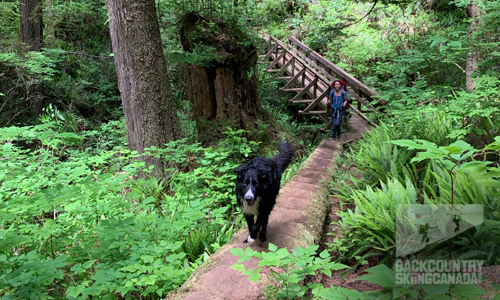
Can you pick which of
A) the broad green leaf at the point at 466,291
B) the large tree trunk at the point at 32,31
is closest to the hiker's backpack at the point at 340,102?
the broad green leaf at the point at 466,291

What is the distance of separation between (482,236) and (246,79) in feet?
20.3

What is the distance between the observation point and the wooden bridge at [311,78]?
9299mm

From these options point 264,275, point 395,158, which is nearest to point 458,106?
point 395,158

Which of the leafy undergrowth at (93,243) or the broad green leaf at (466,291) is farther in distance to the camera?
the leafy undergrowth at (93,243)

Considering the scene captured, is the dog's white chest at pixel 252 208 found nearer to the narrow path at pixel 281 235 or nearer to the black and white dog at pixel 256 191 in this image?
the black and white dog at pixel 256 191

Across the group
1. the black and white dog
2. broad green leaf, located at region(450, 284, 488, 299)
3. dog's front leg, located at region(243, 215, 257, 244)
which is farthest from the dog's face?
broad green leaf, located at region(450, 284, 488, 299)

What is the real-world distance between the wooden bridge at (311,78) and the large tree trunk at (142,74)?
4.52m

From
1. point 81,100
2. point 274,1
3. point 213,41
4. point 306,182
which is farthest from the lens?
point 274,1

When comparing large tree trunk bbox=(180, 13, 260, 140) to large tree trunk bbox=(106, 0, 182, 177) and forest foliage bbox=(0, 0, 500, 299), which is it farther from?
large tree trunk bbox=(106, 0, 182, 177)

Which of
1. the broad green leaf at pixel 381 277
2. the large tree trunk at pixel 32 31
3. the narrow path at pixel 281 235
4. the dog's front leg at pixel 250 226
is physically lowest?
the narrow path at pixel 281 235

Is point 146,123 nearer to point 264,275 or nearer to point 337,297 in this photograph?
point 264,275

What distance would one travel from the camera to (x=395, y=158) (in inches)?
177

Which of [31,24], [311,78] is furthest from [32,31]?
[311,78]

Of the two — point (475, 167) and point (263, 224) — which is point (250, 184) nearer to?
point (263, 224)
